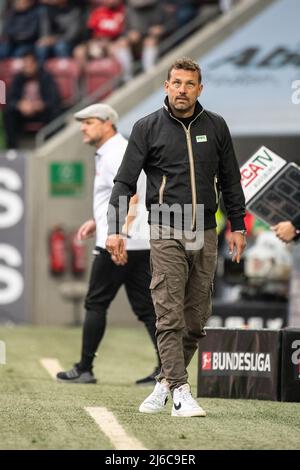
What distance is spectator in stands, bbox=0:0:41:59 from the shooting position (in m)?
18.8

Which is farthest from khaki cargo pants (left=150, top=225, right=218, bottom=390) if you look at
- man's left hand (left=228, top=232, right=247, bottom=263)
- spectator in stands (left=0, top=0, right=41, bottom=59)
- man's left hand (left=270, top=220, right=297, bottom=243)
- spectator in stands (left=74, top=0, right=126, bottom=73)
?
spectator in stands (left=0, top=0, right=41, bottom=59)

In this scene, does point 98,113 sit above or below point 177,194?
above

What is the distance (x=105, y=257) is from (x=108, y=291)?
26 centimetres

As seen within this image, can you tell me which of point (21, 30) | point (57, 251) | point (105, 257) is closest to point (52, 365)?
point (105, 257)

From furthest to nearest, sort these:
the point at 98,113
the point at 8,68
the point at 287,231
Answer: the point at 8,68, the point at 98,113, the point at 287,231

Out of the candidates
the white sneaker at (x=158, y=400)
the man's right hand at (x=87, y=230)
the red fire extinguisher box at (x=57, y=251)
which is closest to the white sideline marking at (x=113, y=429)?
the white sneaker at (x=158, y=400)

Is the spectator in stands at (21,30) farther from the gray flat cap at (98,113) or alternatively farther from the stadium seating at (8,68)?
the gray flat cap at (98,113)

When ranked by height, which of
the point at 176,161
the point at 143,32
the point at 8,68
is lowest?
the point at 176,161

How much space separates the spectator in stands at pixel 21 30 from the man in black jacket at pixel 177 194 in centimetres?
1148

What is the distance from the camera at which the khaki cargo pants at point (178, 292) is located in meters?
7.48

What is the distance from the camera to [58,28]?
19.0m

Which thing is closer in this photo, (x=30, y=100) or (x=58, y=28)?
(x=30, y=100)

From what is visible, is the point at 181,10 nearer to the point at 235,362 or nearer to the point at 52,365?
the point at 52,365
